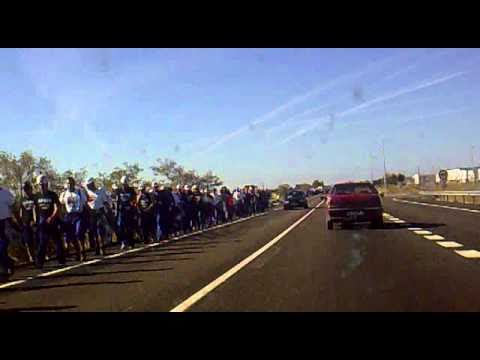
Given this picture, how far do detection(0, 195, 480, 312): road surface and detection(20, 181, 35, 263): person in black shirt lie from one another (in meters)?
1.46

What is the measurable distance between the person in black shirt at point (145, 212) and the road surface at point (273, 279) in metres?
3.67

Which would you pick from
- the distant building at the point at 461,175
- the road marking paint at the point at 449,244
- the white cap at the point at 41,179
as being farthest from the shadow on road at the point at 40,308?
the distant building at the point at 461,175

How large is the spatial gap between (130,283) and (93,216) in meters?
7.51

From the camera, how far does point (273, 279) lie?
10.8 metres

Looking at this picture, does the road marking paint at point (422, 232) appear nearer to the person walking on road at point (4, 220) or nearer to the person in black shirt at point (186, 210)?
the person in black shirt at point (186, 210)

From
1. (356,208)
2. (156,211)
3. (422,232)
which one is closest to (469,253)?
(422,232)

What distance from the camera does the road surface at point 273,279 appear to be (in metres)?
8.42
